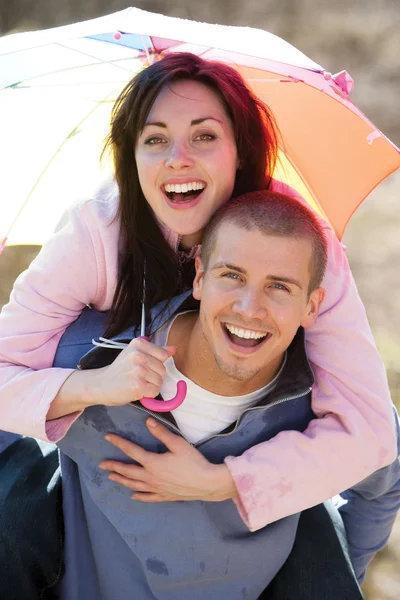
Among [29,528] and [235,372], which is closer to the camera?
[235,372]

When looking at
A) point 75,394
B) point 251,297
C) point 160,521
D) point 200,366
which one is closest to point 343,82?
point 251,297

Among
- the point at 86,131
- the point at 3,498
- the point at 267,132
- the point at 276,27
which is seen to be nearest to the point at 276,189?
the point at 267,132

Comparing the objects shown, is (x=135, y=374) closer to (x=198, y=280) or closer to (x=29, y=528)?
(x=198, y=280)

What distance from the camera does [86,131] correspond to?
98.5 inches

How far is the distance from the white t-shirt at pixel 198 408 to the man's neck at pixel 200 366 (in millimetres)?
16

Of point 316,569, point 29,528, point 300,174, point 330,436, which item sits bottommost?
point 316,569

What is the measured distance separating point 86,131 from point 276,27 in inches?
165

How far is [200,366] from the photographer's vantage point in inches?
87.4

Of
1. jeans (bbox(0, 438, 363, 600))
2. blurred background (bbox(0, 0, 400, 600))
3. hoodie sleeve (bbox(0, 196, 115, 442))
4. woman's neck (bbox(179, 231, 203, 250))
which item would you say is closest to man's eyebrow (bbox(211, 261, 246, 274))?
woman's neck (bbox(179, 231, 203, 250))

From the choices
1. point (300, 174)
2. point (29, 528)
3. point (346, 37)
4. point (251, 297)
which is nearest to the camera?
point (251, 297)

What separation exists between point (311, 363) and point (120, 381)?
594 millimetres

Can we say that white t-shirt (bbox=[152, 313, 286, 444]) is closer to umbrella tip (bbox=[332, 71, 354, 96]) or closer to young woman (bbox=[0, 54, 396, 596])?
young woman (bbox=[0, 54, 396, 596])

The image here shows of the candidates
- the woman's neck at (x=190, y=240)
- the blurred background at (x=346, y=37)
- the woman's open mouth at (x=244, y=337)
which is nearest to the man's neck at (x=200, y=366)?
the woman's open mouth at (x=244, y=337)

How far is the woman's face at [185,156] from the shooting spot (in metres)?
2.15
